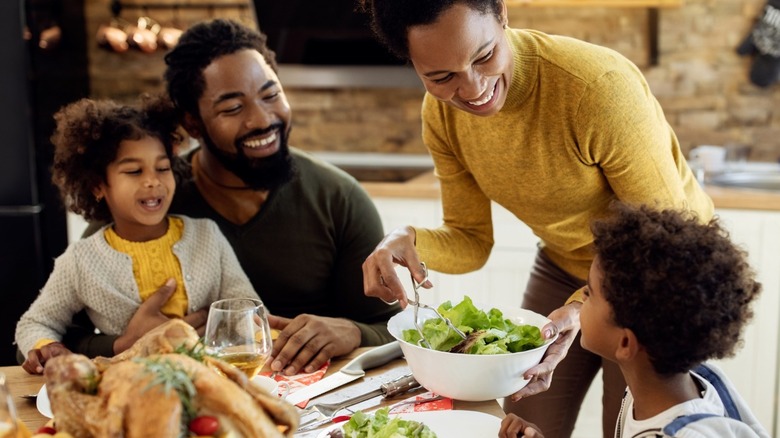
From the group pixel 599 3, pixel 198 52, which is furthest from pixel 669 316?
pixel 599 3

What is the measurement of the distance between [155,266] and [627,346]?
1.03m

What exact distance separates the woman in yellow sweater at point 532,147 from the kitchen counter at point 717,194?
111 centimetres

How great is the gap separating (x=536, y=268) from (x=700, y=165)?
137cm

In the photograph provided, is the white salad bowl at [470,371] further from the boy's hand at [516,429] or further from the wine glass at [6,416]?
the wine glass at [6,416]

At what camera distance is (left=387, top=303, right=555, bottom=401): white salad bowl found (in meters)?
1.24

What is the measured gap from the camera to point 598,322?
1.22 meters

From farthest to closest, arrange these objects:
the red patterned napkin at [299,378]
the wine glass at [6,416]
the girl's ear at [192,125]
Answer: the girl's ear at [192,125], the red patterned napkin at [299,378], the wine glass at [6,416]

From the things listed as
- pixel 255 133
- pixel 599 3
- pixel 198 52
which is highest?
pixel 599 3

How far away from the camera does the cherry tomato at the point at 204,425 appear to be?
88cm

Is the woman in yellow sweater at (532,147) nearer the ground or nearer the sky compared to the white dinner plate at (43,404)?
nearer the sky

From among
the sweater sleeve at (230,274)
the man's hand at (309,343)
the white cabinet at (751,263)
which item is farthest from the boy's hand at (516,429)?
the white cabinet at (751,263)

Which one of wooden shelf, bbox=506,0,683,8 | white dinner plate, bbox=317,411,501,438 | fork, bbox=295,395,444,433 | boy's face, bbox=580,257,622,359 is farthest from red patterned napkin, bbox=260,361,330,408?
wooden shelf, bbox=506,0,683,8

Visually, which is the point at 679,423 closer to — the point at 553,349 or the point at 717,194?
the point at 553,349

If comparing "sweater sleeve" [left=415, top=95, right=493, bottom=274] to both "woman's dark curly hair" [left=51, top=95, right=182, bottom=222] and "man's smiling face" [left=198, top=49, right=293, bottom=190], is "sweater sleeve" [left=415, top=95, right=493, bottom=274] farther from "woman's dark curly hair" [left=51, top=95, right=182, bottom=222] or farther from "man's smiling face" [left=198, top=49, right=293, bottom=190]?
"woman's dark curly hair" [left=51, top=95, right=182, bottom=222]
